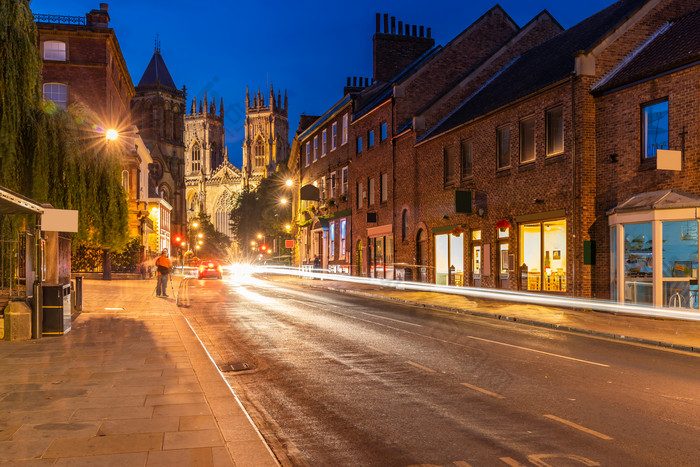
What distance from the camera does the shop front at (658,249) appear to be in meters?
16.6

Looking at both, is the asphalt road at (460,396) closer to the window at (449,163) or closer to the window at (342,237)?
the window at (449,163)

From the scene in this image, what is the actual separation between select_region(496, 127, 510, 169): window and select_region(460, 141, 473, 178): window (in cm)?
228

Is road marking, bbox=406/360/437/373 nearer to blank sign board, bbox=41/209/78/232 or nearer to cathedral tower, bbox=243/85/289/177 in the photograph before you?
blank sign board, bbox=41/209/78/232

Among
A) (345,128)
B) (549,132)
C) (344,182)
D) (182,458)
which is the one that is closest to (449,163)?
(549,132)

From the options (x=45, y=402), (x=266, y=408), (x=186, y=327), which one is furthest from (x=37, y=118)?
(x=266, y=408)

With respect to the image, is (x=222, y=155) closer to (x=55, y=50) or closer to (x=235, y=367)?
(x=55, y=50)

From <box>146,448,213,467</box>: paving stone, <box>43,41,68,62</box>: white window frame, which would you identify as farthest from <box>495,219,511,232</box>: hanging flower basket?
<box>43,41,68,62</box>: white window frame

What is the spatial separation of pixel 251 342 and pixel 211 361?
8.88ft

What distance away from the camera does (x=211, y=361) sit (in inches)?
379

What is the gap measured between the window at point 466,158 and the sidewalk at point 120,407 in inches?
717

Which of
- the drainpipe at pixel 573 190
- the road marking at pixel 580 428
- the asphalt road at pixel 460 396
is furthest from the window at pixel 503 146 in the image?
the road marking at pixel 580 428

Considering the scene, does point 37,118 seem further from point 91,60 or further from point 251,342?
point 91,60

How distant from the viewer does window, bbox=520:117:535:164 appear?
75.7ft

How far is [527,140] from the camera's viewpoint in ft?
76.7
